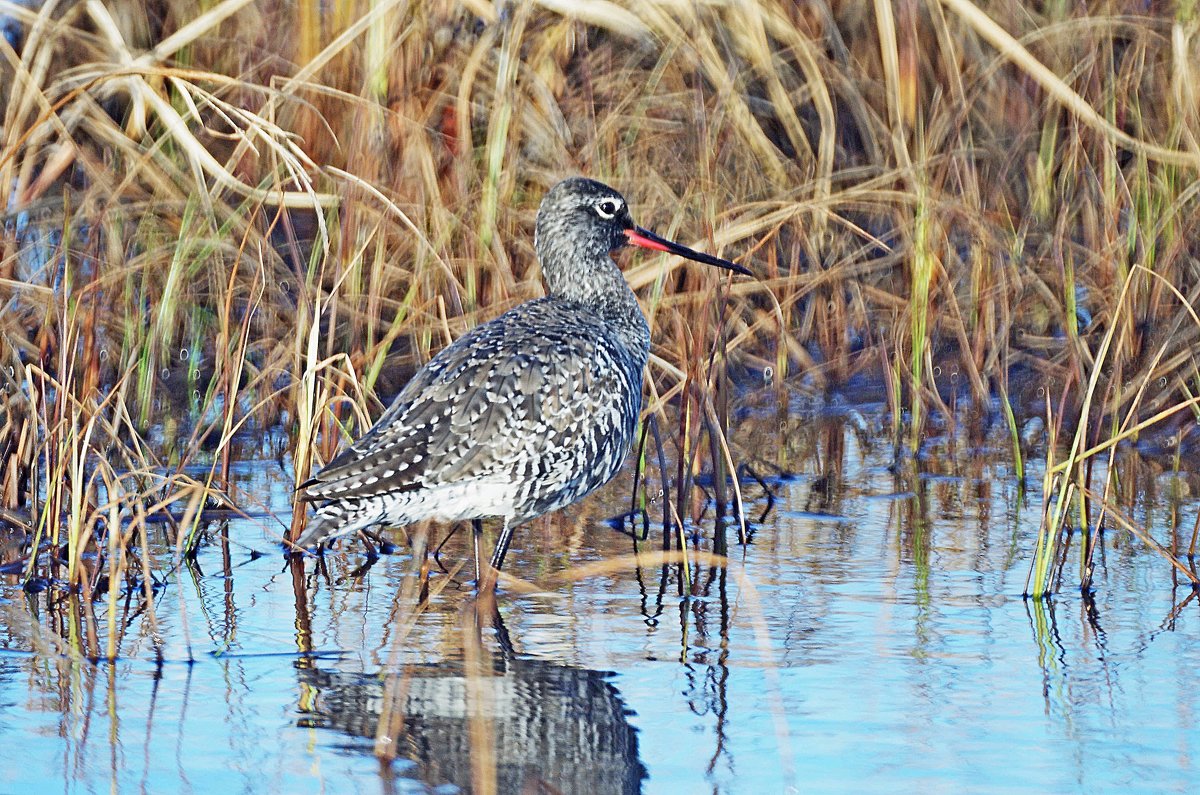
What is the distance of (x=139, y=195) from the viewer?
845cm

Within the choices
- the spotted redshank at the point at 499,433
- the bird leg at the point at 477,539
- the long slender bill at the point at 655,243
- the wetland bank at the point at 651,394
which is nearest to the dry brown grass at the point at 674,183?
the wetland bank at the point at 651,394

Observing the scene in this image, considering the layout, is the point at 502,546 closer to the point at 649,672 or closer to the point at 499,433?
the point at 499,433

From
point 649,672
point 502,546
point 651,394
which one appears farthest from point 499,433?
point 651,394

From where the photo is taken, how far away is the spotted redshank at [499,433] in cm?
538

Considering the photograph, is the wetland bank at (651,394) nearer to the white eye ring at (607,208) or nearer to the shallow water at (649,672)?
the shallow water at (649,672)

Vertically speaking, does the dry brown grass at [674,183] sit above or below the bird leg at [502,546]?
above

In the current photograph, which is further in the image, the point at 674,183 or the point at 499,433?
the point at 674,183

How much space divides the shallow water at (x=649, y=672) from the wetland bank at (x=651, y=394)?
2 centimetres

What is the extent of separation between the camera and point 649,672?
187 inches

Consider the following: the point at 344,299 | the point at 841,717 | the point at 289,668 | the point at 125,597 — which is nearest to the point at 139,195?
the point at 344,299

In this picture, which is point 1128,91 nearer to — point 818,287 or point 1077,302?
point 1077,302

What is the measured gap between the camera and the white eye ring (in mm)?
6535

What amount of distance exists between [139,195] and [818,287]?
10.3 feet

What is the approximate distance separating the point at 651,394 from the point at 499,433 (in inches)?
50.1
